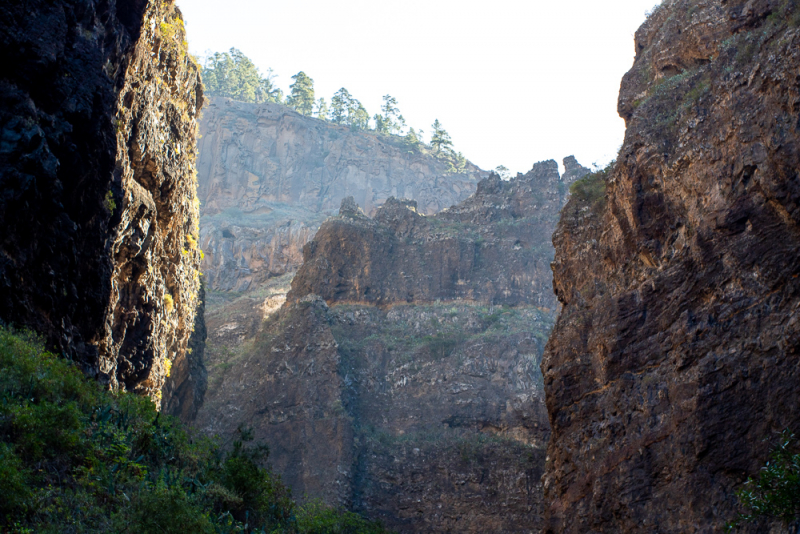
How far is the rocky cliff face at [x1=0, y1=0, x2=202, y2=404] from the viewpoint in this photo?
16047 mm

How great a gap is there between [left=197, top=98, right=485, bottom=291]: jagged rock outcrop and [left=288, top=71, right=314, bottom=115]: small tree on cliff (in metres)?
6.68

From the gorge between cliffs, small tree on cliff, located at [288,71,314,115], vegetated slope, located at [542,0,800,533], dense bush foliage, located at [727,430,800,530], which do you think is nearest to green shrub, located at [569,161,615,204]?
the gorge between cliffs

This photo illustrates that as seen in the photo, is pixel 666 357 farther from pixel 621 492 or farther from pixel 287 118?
pixel 287 118

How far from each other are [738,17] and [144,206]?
2001 centimetres

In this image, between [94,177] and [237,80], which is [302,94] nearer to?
[237,80]

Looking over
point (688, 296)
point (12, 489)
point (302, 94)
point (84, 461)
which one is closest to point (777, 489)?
point (688, 296)

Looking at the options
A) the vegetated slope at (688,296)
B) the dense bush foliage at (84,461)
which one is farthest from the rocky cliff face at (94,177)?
the vegetated slope at (688,296)

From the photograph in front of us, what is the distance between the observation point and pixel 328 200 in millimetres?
102688

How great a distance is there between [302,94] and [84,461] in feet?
359

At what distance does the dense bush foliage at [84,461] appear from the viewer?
11.6 meters

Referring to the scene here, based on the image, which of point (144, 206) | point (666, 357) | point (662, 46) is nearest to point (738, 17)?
point (662, 46)

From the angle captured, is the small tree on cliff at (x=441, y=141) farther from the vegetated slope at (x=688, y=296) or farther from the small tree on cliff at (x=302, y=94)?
the vegetated slope at (x=688, y=296)

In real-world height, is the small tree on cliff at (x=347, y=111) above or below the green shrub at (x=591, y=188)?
above

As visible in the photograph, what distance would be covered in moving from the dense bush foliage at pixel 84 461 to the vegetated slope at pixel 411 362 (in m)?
20.4
